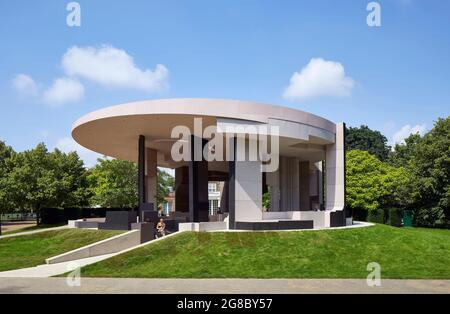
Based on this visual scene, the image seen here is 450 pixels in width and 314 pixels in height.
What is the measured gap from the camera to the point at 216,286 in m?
14.3

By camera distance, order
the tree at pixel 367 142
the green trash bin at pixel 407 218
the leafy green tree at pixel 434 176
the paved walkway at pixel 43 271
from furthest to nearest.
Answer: the tree at pixel 367 142
the green trash bin at pixel 407 218
the leafy green tree at pixel 434 176
the paved walkway at pixel 43 271

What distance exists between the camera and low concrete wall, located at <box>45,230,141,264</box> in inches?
787

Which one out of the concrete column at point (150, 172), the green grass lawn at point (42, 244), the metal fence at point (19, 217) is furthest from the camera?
the metal fence at point (19, 217)

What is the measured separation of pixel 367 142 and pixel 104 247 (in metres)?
74.0

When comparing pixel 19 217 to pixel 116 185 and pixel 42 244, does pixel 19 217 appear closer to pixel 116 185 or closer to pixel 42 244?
pixel 116 185

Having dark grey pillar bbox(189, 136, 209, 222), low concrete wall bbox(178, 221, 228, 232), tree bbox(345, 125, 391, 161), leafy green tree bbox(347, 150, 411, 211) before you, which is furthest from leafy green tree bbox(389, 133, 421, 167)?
low concrete wall bbox(178, 221, 228, 232)

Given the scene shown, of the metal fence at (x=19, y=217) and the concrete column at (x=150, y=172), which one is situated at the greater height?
the concrete column at (x=150, y=172)

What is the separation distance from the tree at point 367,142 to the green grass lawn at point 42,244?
69.4 meters

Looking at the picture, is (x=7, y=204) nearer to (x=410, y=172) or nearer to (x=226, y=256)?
(x=226, y=256)

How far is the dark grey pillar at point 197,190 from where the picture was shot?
84.5 ft

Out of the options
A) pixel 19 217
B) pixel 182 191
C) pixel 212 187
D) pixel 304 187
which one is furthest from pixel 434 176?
pixel 19 217

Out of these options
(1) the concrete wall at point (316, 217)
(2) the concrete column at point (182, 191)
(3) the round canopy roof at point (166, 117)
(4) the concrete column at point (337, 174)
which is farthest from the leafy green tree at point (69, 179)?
(4) the concrete column at point (337, 174)

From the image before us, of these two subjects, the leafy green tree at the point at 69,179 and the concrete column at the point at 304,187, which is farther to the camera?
the leafy green tree at the point at 69,179

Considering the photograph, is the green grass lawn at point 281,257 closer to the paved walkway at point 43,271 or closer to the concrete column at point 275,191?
the paved walkway at point 43,271
